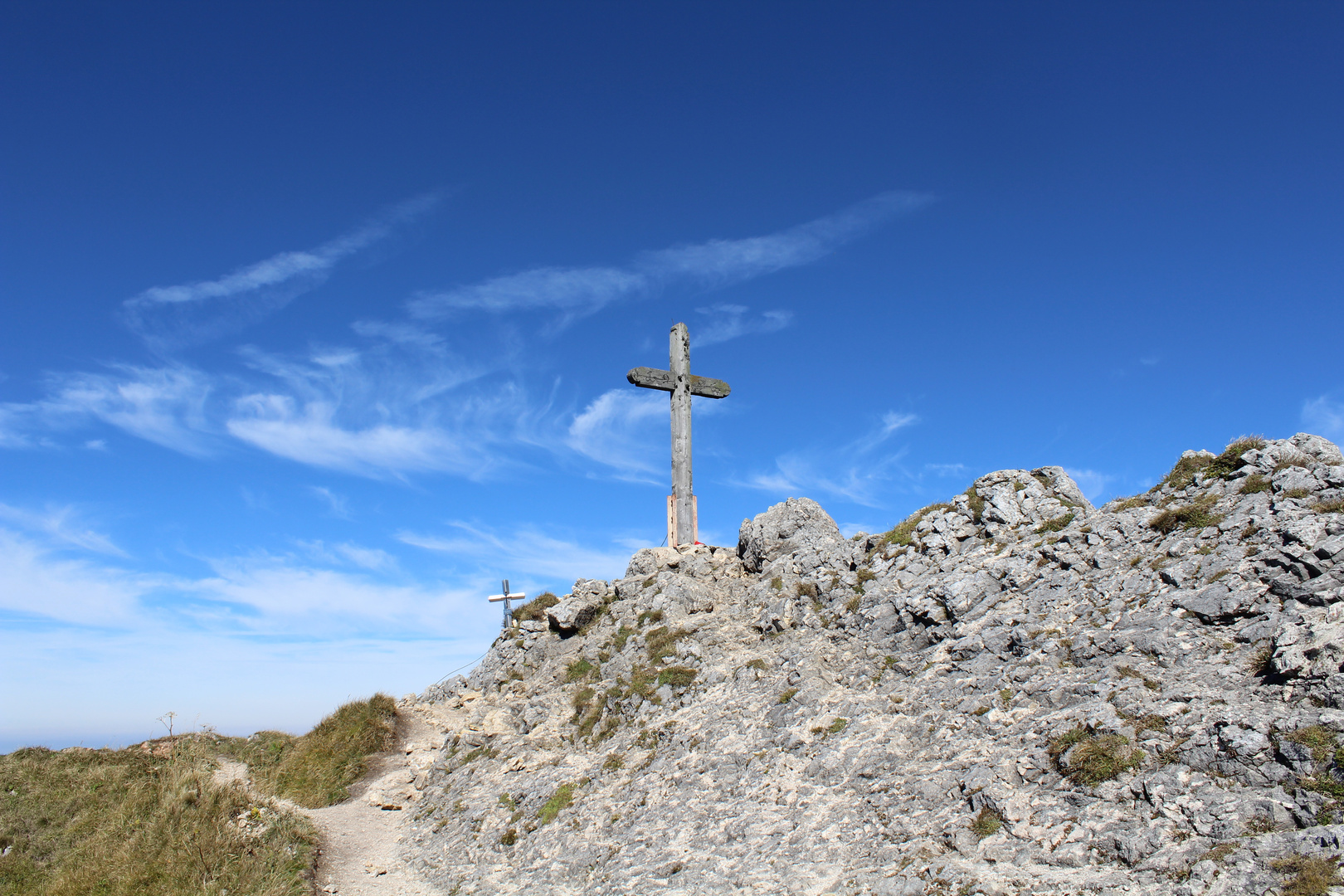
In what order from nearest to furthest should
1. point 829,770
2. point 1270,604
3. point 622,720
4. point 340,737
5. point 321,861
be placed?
point 1270,604, point 829,770, point 321,861, point 622,720, point 340,737

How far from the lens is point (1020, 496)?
1827 centimetres

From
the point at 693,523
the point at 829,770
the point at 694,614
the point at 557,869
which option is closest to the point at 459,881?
the point at 557,869

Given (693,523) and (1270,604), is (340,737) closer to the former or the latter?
(693,523)

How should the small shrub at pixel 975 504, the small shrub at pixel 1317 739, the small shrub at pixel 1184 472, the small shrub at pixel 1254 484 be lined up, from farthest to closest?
the small shrub at pixel 975 504 < the small shrub at pixel 1184 472 < the small shrub at pixel 1254 484 < the small shrub at pixel 1317 739

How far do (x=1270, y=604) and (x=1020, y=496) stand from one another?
22.5 feet

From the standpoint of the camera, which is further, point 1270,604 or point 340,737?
point 340,737

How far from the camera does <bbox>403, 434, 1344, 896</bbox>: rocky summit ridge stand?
8930 mm

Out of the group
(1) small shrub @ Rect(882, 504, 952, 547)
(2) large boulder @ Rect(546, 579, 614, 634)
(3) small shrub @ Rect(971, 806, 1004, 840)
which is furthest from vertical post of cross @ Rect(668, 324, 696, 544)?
(3) small shrub @ Rect(971, 806, 1004, 840)

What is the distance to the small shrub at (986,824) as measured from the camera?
9695 mm

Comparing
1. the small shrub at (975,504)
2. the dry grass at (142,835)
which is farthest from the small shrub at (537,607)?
the small shrub at (975,504)

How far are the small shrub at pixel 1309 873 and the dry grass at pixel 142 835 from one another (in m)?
15.5

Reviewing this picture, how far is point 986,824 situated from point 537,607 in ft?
66.3

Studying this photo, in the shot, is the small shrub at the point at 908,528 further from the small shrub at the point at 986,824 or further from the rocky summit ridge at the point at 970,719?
the small shrub at the point at 986,824

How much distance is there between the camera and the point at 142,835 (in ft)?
51.8
